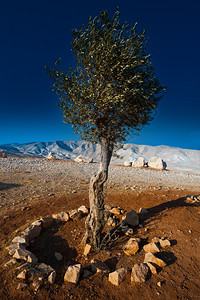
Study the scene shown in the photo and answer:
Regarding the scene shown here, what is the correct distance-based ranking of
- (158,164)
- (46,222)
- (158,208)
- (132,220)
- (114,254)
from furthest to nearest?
(158,164) → (158,208) → (132,220) → (46,222) → (114,254)

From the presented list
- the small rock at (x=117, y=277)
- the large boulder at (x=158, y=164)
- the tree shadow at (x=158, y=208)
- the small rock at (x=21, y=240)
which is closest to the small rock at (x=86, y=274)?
the small rock at (x=117, y=277)

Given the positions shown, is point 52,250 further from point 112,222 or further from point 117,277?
point 112,222

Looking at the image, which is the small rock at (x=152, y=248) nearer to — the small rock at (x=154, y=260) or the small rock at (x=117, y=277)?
the small rock at (x=154, y=260)

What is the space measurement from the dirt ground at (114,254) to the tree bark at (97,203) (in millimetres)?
710

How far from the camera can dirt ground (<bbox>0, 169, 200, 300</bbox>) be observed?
4348mm

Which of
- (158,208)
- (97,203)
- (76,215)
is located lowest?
(76,215)

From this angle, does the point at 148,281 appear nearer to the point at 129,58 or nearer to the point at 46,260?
the point at 46,260

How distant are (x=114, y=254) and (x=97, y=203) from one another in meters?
2.29

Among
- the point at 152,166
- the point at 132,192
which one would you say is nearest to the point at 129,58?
the point at 132,192

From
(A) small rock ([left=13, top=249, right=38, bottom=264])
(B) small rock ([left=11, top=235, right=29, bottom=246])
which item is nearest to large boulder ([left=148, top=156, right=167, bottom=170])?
(B) small rock ([left=11, top=235, right=29, bottom=246])

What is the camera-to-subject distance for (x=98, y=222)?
692 centimetres

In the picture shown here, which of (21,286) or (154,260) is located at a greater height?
(154,260)

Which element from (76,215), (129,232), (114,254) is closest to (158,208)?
(129,232)

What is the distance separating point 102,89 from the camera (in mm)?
6902
